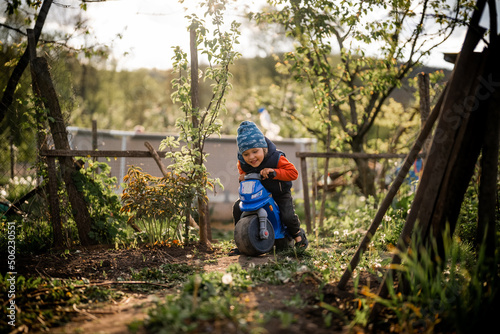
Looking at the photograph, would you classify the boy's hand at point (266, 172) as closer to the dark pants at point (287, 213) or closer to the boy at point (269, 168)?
the boy at point (269, 168)

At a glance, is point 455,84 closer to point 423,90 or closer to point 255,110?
point 423,90

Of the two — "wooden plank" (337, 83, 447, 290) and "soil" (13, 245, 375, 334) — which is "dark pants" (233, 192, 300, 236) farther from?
"wooden plank" (337, 83, 447, 290)

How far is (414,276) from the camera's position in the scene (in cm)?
254

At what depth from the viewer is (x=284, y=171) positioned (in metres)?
4.59

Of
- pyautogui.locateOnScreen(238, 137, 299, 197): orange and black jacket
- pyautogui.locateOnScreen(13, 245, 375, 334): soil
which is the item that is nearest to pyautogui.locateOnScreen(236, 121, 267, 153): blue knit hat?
pyautogui.locateOnScreen(238, 137, 299, 197): orange and black jacket

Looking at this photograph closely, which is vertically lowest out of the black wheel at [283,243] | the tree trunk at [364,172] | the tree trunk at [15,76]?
the black wheel at [283,243]

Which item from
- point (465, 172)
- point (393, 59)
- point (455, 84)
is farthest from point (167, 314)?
point (393, 59)

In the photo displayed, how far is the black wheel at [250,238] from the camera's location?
4387 mm

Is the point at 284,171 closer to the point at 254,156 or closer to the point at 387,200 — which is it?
the point at 254,156

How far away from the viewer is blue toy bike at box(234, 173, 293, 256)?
4414 mm

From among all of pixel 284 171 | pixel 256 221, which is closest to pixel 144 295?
pixel 256 221

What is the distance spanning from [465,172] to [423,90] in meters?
3.83

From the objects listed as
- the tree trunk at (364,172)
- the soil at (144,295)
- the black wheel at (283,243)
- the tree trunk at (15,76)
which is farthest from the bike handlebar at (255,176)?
the tree trunk at (364,172)

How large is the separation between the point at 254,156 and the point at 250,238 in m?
0.97
